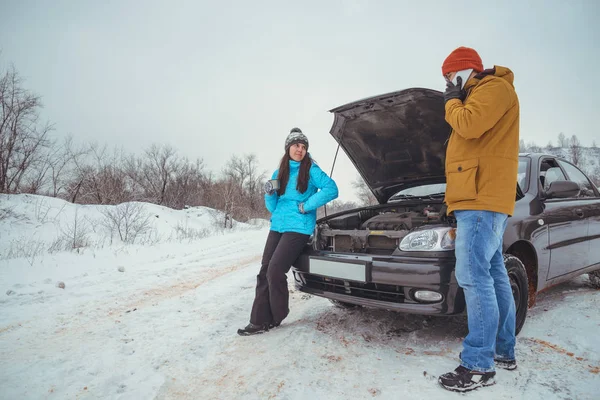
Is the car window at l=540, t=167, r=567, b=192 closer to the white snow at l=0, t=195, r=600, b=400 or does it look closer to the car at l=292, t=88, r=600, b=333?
the car at l=292, t=88, r=600, b=333

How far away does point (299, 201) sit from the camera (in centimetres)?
302

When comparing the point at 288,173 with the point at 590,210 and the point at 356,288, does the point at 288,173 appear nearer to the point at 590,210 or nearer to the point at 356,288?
the point at 356,288

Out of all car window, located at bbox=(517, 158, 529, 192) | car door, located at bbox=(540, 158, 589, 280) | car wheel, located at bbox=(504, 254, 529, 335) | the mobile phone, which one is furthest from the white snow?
the mobile phone

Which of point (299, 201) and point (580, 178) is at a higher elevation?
point (580, 178)

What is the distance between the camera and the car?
7.30 feet

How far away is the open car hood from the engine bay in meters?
0.63

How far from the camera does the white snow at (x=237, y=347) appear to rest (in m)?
1.88

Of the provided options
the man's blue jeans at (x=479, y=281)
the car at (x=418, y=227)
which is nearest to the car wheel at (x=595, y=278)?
the car at (x=418, y=227)

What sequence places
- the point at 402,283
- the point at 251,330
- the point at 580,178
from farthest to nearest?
the point at 580,178 < the point at 251,330 < the point at 402,283

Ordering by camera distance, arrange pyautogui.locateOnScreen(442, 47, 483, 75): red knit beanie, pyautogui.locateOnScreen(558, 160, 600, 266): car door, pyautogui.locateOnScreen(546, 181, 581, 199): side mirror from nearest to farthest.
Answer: pyautogui.locateOnScreen(442, 47, 483, 75): red knit beanie < pyautogui.locateOnScreen(546, 181, 581, 199): side mirror < pyautogui.locateOnScreen(558, 160, 600, 266): car door

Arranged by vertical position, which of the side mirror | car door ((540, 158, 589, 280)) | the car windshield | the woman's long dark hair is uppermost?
the woman's long dark hair

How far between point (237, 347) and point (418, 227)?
5.47ft

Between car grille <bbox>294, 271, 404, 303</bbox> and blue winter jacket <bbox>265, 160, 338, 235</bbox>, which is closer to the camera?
car grille <bbox>294, 271, 404, 303</bbox>

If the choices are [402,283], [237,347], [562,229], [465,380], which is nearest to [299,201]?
[402,283]
